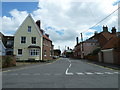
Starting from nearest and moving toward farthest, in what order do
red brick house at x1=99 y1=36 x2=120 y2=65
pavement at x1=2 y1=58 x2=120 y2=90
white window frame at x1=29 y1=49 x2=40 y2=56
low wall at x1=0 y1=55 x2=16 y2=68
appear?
pavement at x1=2 y1=58 x2=120 y2=90 < low wall at x1=0 y1=55 x2=16 y2=68 < red brick house at x1=99 y1=36 x2=120 y2=65 < white window frame at x1=29 y1=49 x2=40 y2=56

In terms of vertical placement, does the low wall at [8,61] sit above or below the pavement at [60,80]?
above

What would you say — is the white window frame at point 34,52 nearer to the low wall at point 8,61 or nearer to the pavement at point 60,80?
the low wall at point 8,61

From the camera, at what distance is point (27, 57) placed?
34.5m

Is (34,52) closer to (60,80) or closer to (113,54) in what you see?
(113,54)

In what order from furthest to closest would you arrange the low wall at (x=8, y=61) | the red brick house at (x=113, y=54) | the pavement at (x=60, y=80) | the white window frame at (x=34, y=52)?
1. the white window frame at (x=34, y=52)
2. the red brick house at (x=113, y=54)
3. the low wall at (x=8, y=61)
4. the pavement at (x=60, y=80)

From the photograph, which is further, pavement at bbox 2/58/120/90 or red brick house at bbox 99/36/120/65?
red brick house at bbox 99/36/120/65

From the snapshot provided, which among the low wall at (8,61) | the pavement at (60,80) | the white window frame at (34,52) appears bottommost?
the pavement at (60,80)

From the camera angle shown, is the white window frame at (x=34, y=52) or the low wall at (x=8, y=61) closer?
the low wall at (x=8, y=61)

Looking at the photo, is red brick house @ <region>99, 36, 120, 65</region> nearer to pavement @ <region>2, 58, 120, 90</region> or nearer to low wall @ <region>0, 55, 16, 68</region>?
pavement @ <region>2, 58, 120, 90</region>

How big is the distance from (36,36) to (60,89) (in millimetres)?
29893

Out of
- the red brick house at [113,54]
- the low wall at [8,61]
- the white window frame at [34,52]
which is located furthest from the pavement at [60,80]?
the white window frame at [34,52]

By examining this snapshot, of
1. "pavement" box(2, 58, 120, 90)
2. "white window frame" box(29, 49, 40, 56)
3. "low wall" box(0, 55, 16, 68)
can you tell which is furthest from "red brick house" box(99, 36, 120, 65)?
"low wall" box(0, 55, 16, 68)

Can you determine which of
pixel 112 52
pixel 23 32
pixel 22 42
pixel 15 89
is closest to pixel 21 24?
pixel 23 32

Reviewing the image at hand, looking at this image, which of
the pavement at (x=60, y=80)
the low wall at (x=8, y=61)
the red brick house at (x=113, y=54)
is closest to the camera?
the pavement at (x=60, y=80)
